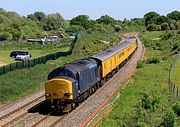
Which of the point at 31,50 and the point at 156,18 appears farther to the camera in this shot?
the point at 156,18

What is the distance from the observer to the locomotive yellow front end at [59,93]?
2734cm

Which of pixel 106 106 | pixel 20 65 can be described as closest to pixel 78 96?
pixel 106 106

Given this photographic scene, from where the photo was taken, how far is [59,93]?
27500 mm

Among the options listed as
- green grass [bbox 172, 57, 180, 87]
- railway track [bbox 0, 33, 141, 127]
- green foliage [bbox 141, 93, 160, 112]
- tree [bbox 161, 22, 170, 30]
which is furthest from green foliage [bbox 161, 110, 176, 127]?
tree [bbox 161, 22, 170, 30]

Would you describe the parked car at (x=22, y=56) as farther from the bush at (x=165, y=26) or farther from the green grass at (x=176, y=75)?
the bush at (x=165, y=26)

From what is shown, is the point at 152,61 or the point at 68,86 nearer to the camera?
the point at 68,86

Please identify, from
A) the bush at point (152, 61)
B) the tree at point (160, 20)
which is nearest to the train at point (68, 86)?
the bush at point (152, 61)

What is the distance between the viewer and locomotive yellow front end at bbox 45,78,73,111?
2734cm

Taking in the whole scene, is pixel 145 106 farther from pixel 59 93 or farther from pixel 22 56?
pixel 22 56

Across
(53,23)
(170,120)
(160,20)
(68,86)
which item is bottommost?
(170,120)

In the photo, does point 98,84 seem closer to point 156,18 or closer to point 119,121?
point 119,121

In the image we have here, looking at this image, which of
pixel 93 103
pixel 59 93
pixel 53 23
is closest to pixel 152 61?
pixel 93 103

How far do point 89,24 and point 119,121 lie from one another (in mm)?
174389

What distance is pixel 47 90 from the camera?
27953 millimetres
